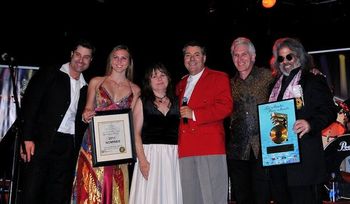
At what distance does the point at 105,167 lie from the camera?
3994mm

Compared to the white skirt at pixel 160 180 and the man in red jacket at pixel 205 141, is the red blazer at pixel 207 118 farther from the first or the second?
the white skirt at pixel 160 180

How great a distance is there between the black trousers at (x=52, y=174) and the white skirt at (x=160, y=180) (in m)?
0.74

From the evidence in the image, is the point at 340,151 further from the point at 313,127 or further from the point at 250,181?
the point at 313,127

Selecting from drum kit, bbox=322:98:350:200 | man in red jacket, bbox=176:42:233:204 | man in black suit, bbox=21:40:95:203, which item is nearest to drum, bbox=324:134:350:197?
drum kit, bbox=322:98:350:200

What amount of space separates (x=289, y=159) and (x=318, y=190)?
0.95ft

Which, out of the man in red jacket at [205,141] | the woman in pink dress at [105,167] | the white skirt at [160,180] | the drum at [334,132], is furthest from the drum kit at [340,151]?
the woman in pink dress at [105,167]

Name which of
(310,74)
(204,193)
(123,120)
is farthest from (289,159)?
(123,120)

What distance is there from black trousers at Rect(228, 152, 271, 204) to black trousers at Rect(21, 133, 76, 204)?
1510 millimetres

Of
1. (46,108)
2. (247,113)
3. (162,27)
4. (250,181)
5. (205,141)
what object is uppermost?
(162,27)

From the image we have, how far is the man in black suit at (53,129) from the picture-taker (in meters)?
4.14

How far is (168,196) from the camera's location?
3855mm

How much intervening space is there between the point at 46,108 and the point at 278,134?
7.12 feet

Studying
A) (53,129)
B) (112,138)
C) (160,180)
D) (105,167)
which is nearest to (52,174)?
(53,129)

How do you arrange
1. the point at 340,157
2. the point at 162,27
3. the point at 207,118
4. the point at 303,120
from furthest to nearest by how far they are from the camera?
the point at 162,27 < the point at 340,157 < the point at 207,118 < the point at 303,120
